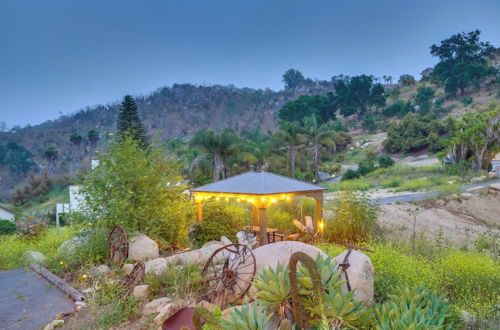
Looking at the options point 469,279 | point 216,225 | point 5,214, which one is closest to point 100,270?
point 216,225

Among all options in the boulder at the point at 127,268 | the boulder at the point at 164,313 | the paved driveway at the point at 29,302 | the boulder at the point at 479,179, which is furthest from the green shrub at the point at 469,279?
the boulder at the point at 479,179

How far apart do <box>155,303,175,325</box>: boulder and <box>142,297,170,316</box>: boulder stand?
11cm

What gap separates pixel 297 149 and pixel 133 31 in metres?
29.6

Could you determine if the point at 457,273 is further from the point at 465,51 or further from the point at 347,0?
the point at 465,51

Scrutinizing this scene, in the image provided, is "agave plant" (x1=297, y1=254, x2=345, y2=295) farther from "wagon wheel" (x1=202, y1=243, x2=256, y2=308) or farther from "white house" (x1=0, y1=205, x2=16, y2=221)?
"white house" (x1=0, y1=205, x2=16, y2=221)

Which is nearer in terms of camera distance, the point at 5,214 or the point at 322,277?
the point at 322,277

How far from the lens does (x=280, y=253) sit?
4422mm

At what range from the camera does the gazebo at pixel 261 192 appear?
7562 mm

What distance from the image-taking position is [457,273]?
4.27 meters

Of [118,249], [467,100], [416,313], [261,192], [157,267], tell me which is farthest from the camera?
[467,100]

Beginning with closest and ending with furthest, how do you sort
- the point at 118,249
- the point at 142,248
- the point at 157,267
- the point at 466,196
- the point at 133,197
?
the point at 157,267 → the point at 118,249 → the point at 142,248 → the point at 133,197 → the point at 466,196

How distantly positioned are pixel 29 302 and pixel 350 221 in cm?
650

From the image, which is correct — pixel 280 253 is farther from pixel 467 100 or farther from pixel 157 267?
pixel 467 100

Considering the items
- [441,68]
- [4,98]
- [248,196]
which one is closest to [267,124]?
[441,68]
